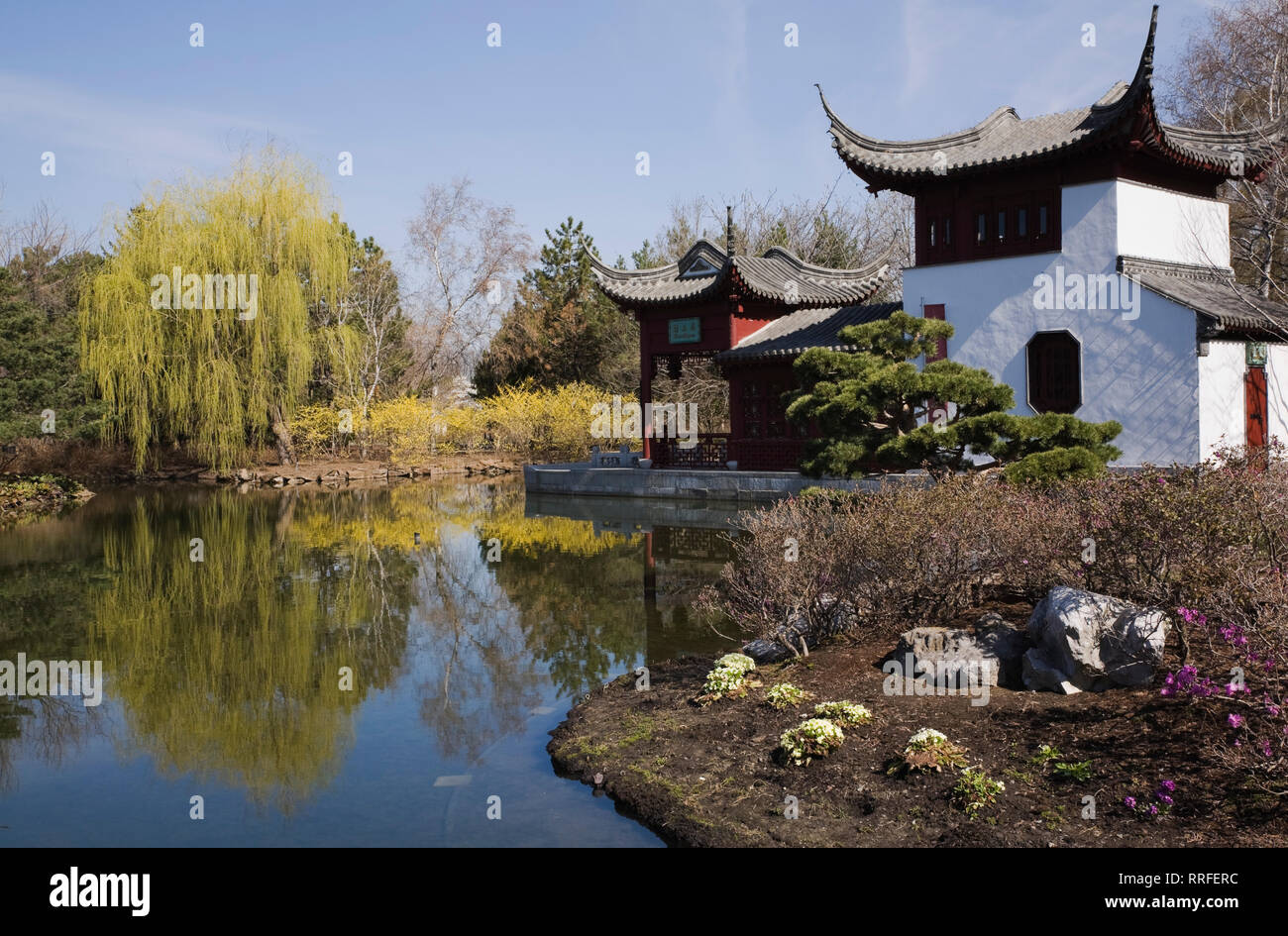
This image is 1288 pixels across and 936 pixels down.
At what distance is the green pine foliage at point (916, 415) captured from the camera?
9.32 metres

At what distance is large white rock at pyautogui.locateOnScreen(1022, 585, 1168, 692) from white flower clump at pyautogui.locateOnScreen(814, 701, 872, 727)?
845 millimetres

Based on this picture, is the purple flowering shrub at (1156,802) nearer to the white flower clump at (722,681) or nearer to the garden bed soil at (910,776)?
the garden bed soil at (910,776)

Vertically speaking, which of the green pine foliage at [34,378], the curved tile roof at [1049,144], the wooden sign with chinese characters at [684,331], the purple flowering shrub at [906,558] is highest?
the curved tile roof at [1049,144]

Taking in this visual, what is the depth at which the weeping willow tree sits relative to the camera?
910 inches

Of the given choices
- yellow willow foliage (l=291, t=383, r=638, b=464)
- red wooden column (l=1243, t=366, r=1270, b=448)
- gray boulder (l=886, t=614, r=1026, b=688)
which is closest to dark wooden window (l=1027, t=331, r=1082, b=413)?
red wooden column (l=1243, t=366, r=1270, b=448)

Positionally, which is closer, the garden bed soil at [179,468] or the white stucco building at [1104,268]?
the white stucco building at [1104,268]

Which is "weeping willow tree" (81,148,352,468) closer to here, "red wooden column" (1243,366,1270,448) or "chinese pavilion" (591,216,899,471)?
"chinese pavilion" (591,216,899,471)

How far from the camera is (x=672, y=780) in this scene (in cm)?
463

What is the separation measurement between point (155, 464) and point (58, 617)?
18303 millimetres

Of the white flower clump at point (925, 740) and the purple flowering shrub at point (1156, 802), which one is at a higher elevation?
the white flower clump at point (925, 740)

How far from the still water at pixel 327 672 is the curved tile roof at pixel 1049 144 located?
6202 millimetres

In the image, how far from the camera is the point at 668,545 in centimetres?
1309

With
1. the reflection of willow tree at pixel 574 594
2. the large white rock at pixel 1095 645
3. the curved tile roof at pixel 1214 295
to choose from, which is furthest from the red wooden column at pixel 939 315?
the large white rock at pixel 1095 645
